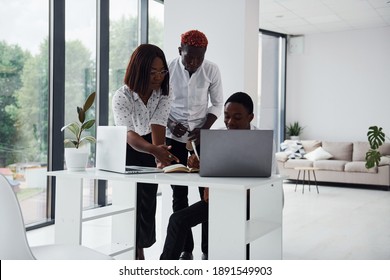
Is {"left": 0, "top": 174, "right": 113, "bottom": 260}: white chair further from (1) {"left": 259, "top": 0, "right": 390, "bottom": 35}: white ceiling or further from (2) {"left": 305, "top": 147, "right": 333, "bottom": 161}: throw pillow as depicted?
(2) {"left": 305, "top": 147, "right": 333, "bottom": 161}: throw pillow

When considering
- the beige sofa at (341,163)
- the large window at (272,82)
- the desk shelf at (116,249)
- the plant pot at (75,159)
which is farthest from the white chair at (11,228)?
the large window at (272,82)

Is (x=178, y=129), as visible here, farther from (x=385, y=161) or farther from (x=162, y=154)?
(x=385, y=161)

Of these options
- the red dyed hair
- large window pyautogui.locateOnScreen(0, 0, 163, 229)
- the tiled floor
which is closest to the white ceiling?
the tiled floor

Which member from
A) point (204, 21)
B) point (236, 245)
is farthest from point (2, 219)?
point (204, 21)

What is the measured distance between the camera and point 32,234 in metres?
3.89

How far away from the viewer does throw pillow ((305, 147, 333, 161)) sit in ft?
26.2

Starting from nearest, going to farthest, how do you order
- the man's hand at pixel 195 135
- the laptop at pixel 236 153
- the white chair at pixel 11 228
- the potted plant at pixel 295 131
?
the white chair at pixel 11 228
the laptop at pixel 236 153
the man's hand at pixel 195 135
the potted plant at pixel 295 131

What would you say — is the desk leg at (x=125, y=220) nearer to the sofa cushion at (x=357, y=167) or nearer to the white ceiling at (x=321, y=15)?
the white ceiling at (x=321, y=15)

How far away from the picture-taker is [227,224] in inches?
70.8

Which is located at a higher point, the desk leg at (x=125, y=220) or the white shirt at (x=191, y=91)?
the white shirt at (x=191, y=91)

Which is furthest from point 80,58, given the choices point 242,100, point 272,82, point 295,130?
point 295,130

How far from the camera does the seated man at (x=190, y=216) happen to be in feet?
7.14

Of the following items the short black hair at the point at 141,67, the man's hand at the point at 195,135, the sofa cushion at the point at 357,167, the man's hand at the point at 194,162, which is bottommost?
the sofa cushion at the point at 357,167
